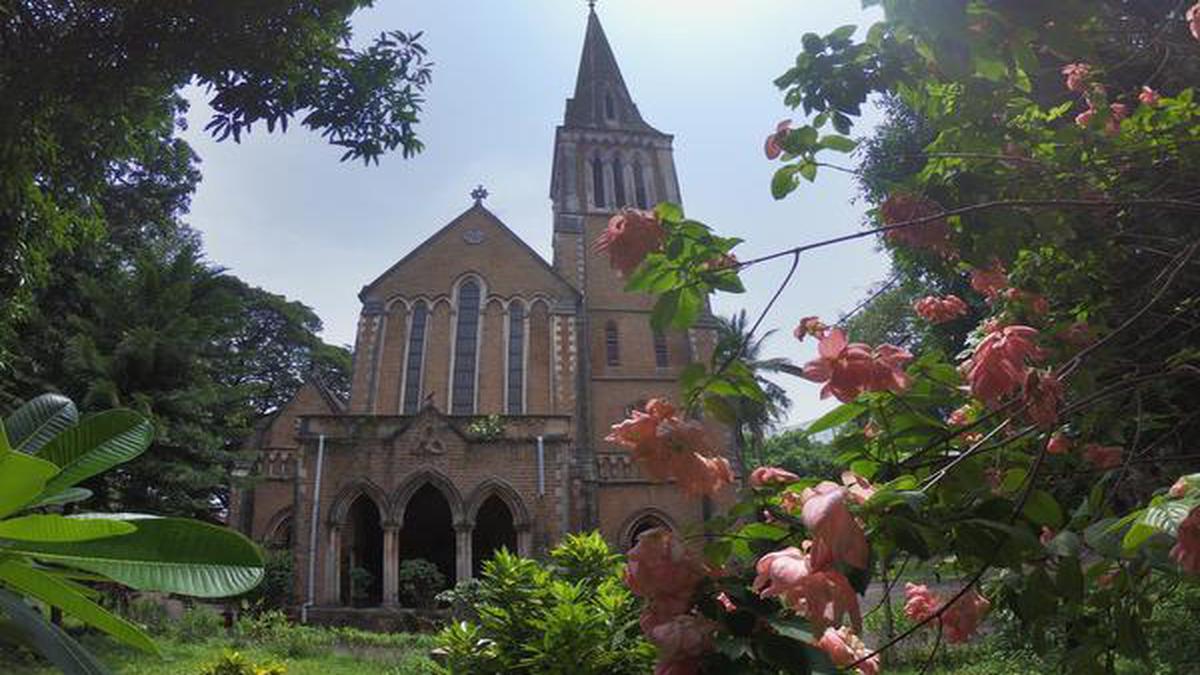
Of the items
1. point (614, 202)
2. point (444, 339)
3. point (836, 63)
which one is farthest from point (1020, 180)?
point (614, 202)

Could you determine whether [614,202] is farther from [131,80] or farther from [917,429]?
[917,429]

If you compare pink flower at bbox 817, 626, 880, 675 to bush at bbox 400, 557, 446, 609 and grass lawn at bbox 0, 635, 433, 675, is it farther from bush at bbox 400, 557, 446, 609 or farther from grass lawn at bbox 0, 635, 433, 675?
bush at bbox 400, 557, 446, 609

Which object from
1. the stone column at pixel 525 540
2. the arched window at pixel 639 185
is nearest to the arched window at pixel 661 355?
the arched window at pixel 639 185

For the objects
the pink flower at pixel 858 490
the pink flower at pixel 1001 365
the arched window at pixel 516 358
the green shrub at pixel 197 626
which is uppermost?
the arched window at pixel 516 358

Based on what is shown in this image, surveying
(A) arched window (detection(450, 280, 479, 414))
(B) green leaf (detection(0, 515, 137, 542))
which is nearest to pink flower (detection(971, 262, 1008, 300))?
(B) green leaf (detection(0, 515, 137, 542))

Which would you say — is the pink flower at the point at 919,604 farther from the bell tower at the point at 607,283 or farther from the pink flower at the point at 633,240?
the bell tower at the point at 607,283

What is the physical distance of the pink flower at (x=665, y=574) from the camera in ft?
4.97

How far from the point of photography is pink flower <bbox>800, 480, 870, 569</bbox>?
1.21 m

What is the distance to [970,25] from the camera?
1.78 meters

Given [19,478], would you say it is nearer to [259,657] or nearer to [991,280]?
[991,280]

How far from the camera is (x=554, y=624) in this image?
12.5 feet

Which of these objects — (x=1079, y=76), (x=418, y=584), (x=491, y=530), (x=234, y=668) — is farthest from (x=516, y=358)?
(x=1079, y=76)

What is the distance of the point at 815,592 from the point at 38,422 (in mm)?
1430

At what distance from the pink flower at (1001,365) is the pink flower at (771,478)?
1.61 feet
